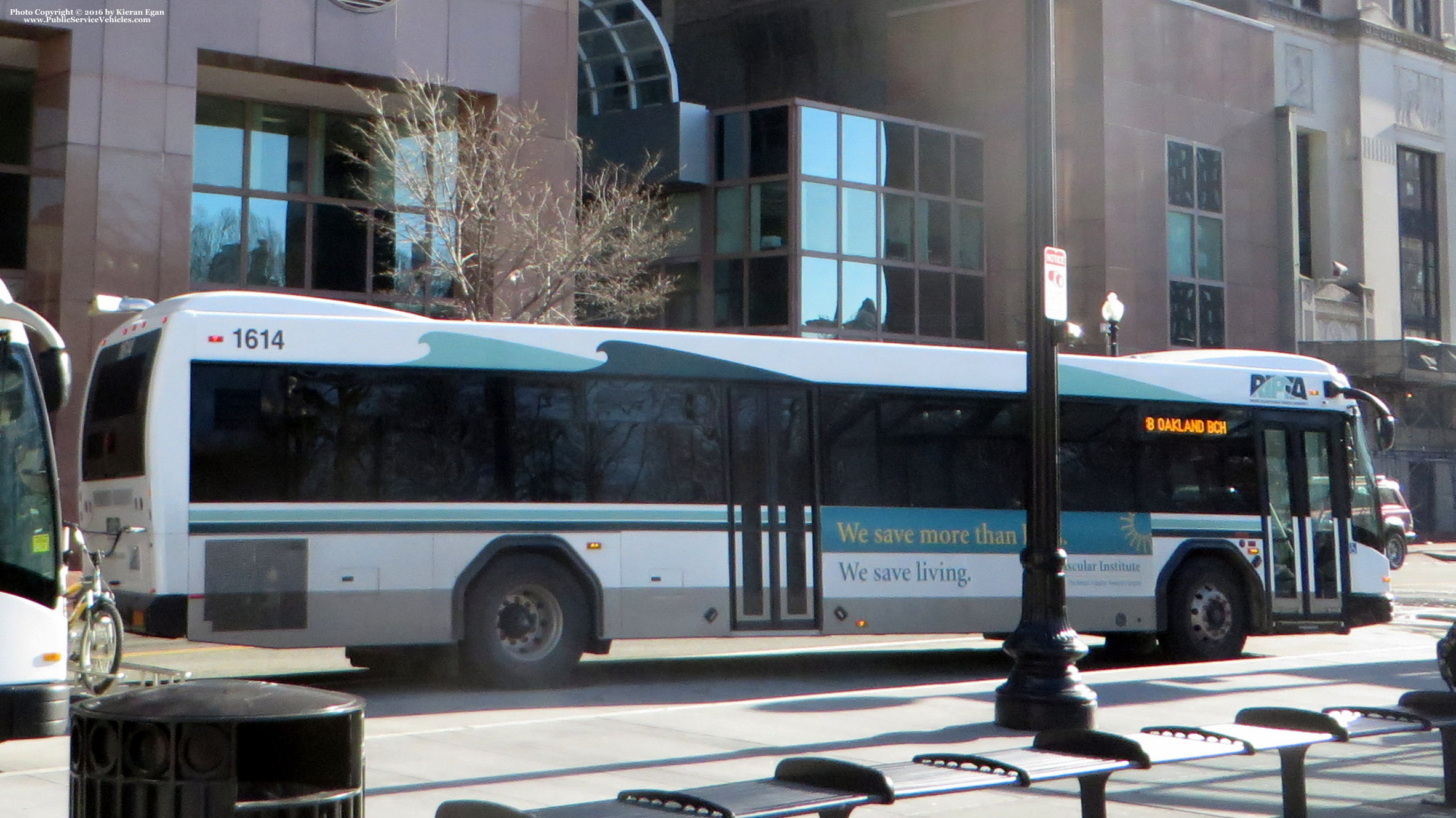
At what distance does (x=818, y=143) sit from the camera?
36750 millimetres

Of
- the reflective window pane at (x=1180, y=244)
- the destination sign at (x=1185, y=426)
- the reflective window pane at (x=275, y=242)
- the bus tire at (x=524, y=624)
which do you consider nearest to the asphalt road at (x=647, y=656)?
the bus tire at (x=524, y=624)

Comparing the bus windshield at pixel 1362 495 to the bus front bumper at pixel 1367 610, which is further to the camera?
the bus windshield at pixel 1362 495

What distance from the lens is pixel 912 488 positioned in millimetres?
14531

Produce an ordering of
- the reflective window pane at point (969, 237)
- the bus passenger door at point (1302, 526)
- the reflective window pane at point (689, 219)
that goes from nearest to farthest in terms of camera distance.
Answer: the bus passenger door at point (1302, 526), the reflective window pane at point (689, 219), the reflective window pane at point (969, 237)

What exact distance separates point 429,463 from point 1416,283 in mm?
49494

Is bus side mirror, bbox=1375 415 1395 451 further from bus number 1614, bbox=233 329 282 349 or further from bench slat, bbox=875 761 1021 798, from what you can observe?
bench slat, bbox=875 761 1021 798

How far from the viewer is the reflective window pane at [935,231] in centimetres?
3909

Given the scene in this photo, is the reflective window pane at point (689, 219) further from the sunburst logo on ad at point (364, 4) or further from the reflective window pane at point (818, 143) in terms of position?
the sunburst logo on ad at point (364, 4)

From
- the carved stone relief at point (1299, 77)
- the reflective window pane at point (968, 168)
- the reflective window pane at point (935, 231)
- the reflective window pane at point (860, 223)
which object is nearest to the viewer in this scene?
the reflective window pane at point (860, 223)

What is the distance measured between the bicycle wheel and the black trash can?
8518mm

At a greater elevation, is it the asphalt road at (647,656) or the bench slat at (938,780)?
the bench slat at (938,780)

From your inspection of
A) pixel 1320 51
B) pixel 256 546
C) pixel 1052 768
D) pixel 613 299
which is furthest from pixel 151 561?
pixel 1320 51

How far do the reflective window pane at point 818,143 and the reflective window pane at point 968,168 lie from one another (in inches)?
170

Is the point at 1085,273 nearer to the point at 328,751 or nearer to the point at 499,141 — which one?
the point at 499,141
